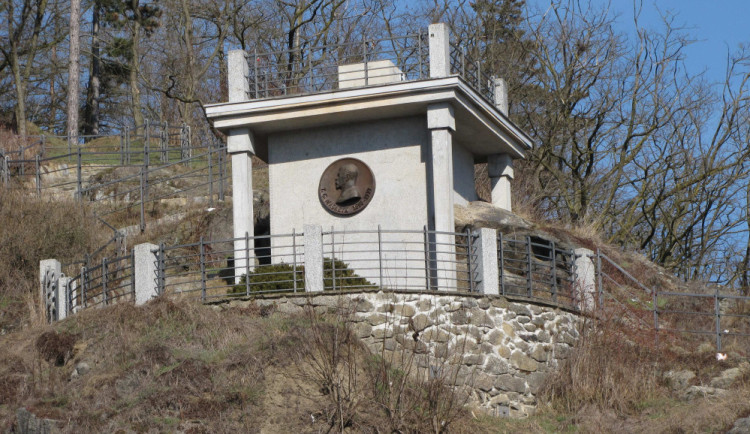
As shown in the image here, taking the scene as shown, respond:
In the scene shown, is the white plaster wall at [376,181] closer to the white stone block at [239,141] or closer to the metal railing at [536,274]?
the white stone block at [239,141]

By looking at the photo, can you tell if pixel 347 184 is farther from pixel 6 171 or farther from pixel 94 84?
pixel 94 84

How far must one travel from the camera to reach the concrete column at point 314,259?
733 inches

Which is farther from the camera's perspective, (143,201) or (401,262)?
(143,201)

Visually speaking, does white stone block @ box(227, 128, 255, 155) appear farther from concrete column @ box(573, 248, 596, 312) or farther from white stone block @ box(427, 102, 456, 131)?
concrete column @ box(573, 248, 596, 312)

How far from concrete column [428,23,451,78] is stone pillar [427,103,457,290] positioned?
2.23ft

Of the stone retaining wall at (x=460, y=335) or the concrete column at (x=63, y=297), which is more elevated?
the concrete column at (x=63, y=297)

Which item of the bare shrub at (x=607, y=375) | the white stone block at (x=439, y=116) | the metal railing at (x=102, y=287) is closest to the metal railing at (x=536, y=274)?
the bare shrub at (x=607, y=375)

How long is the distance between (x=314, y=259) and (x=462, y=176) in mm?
5370

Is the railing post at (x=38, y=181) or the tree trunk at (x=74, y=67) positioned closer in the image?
the railing post at (x=38, y=181)

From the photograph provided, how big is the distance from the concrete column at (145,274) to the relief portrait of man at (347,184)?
3.69 metres

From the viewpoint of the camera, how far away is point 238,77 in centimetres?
2177

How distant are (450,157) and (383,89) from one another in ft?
5.48

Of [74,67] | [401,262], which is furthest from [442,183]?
[74,67]

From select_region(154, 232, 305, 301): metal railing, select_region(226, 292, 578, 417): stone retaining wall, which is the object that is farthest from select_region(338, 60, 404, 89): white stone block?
select_region(226, 292, 578, 417): stone retaining wall
